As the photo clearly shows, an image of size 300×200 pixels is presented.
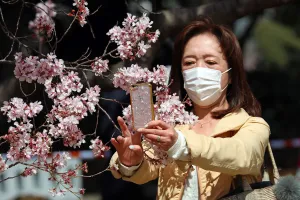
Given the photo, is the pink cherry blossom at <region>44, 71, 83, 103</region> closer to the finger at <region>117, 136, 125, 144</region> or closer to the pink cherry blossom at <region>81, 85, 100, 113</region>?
the pink cherry blossom at <region>81, 85, 100, 113</region>

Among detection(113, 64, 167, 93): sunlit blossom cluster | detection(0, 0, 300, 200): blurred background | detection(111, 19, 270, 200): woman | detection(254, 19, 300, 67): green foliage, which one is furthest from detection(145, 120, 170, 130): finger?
detection(254, 19, 300, 67): green foliage

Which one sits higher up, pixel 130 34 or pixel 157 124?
pixel 130 34

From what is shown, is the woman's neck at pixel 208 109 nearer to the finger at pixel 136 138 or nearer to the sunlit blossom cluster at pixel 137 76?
the sunlit blossom cluster at pixel 137 76

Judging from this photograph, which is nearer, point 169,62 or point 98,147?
point 98,147

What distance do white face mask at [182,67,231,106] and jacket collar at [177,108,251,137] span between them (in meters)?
0.12

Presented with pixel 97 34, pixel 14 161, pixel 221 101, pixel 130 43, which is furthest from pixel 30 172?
pixel 97 34

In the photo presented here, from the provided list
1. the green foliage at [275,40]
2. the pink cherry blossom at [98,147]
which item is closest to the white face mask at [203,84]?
the pink cherry blossom at [98,147]

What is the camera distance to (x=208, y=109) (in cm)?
296

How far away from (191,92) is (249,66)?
3004mm

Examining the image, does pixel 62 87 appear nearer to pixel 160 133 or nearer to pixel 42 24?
pixel 42 24

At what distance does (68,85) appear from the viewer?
108 inches

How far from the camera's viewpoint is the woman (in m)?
2.50

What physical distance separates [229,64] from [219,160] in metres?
0.60

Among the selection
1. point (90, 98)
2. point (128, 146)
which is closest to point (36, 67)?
point (90, 98)
